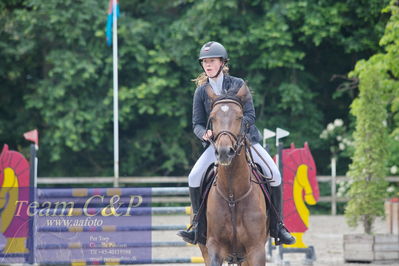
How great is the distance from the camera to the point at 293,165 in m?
11.2

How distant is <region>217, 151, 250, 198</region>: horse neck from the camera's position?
256 inches

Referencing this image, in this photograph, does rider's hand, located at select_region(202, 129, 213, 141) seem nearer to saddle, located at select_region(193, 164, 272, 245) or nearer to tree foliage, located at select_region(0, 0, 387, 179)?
saddle, located at select_region(193, 164, 272, 245)

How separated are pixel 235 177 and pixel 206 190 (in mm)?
537

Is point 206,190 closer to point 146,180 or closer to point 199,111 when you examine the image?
point 199,111

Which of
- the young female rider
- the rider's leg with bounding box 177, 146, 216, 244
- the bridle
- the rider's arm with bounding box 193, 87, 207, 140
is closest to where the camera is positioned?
the bridle

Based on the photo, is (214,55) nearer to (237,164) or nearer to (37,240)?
(237,164)

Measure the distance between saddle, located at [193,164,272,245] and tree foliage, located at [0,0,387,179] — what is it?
13623 millimetres

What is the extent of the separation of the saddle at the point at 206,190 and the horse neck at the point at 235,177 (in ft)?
0.89

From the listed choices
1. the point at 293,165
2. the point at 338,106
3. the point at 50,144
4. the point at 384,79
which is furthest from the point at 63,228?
the point at 338,106

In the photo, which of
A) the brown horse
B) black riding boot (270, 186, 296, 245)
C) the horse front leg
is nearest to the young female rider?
black riding boot (270, 186, 296, 245)

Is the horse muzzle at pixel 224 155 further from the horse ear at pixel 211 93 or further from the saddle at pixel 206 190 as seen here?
Result: the saddle at pixel 206 190

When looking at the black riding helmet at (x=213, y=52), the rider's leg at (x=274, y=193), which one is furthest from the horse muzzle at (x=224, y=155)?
the rider's leg at (x=274, y=193)

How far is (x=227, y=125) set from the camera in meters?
6.05

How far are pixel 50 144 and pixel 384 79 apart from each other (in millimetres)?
9653
